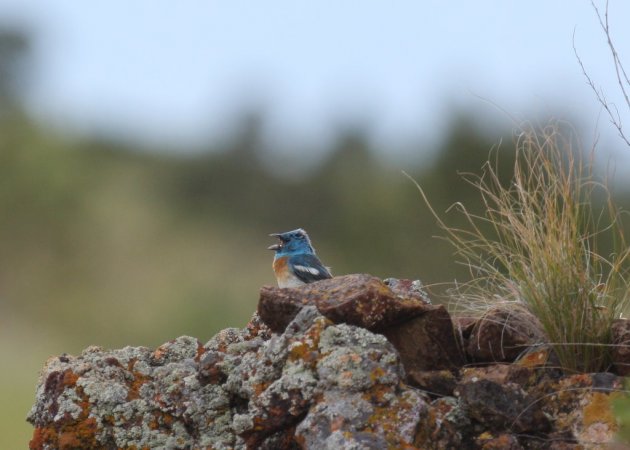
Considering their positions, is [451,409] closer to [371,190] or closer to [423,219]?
[423,219]

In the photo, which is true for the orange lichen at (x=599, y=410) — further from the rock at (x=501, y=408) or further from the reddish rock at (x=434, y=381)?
the reddish rock at (x=434, y=381)

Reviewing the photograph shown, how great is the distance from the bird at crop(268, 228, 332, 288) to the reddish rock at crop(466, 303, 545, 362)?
2516 mm

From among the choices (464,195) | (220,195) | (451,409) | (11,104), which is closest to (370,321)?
(451,409)

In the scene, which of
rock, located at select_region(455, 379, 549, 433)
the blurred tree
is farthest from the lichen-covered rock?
the blurred tree

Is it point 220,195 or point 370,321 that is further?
point 220,195

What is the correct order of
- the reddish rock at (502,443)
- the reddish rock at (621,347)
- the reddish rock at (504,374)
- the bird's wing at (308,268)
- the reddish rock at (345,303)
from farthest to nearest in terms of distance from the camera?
1. the bird's wing at (308,268)
2. the reddish rock at (345,303)
3. the reddish rock at (621,347)
4. the reddish rock at (504,374)
5. the reddish rock at (502,443)

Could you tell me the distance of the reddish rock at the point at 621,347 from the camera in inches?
205

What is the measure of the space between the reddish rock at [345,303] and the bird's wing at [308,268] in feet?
8.26

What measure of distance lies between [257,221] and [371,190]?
3.14 metres

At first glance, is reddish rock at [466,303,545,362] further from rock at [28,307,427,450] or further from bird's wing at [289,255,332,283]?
bird's wing at [289,255,332,283]

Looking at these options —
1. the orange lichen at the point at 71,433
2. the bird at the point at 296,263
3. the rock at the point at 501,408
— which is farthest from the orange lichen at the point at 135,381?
the bird at the point at 296,263

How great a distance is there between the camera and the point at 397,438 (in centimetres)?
459

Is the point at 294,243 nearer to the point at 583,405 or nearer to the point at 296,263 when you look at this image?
the point at 296,263

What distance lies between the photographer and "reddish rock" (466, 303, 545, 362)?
5496 millimetres
